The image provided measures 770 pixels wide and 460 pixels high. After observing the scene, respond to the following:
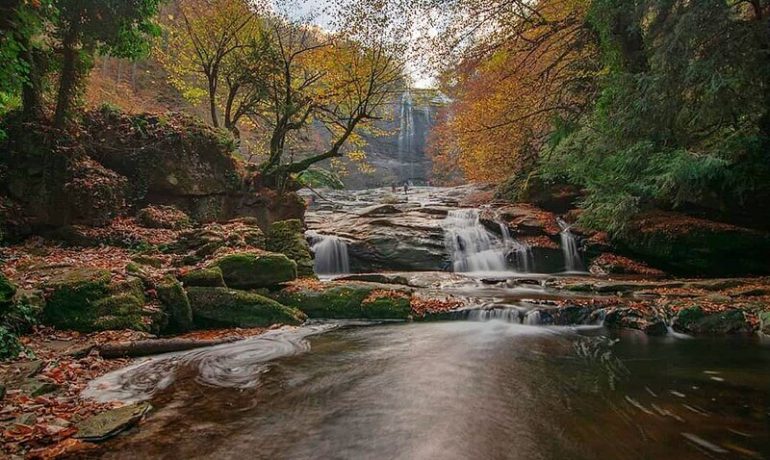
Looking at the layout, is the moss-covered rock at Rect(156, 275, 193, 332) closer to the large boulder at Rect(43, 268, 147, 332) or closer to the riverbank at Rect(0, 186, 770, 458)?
the riverbank at Rect(0, 186, 770, 458)

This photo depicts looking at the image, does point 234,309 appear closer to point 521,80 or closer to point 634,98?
point 634,98

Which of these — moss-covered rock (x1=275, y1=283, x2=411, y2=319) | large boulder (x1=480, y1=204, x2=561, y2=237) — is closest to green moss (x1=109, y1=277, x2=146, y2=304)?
moss-covered rock (x1=275, y1=283, x2=411, y2=319)

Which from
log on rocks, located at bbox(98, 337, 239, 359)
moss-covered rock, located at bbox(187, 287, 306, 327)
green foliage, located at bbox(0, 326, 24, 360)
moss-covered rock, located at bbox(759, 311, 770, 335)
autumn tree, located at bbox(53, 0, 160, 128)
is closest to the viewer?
green foliage, located at bbox(0, 326, 24, 360)

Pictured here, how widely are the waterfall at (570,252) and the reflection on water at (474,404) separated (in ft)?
24.1

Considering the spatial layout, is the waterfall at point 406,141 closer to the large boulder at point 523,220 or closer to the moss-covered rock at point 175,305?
the large boulder at point 523,220

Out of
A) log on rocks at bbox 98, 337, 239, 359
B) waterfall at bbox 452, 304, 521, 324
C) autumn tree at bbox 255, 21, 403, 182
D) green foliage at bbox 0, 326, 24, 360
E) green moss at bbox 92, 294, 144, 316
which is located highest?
autumn tree at bbox 255, 21, 403, 182

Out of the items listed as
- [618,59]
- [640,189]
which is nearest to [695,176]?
[640,189]

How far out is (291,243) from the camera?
1145 cm

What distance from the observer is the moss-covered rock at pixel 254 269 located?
8.59 metres

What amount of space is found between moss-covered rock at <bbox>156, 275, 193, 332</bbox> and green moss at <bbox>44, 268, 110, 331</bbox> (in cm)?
87

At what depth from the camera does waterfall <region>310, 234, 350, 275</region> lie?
1429 centimetres

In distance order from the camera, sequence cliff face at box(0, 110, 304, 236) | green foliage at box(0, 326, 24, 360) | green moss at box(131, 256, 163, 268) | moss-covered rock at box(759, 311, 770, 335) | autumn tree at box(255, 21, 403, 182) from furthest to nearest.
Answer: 1. autumn tree at box(255, 21, 403, 182)
2. cliff face at box(0, 110, 304, 236)
3. green moss at box(131, 256, 163, 268)
4. moss-covered rock at box(759, 311, 770, 335)
5. green foliage at box(0, 326, 24, 360)

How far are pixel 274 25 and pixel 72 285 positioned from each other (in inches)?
477

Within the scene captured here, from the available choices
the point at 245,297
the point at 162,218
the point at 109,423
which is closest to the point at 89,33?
the point at 162,218
